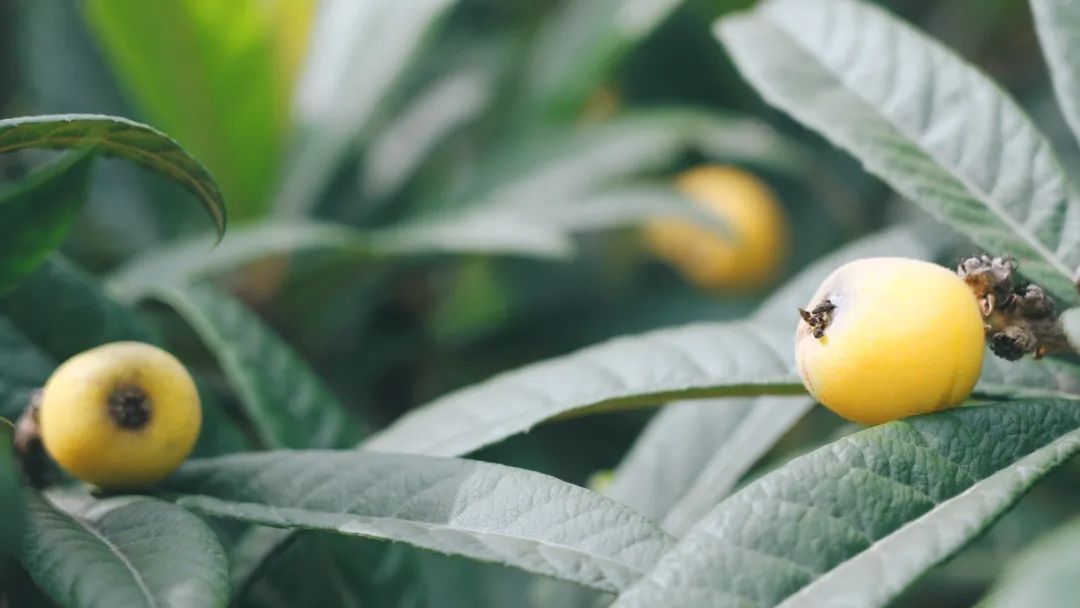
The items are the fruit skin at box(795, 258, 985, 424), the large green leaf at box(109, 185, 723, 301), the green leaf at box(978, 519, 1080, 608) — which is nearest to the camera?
the green leaf at box(978, 519, 1080, 608)

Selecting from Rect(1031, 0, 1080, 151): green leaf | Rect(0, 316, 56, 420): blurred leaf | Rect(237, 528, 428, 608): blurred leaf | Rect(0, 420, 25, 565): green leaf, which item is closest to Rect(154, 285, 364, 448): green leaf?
Rect(237, 528, 428, 608): blurred leaf

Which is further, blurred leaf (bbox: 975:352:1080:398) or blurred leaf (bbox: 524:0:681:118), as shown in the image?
blurred leaf (bbox: 524:0:681:118)

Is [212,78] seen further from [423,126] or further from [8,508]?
[8,508]

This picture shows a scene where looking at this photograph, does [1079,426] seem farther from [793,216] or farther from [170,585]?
[793,216]

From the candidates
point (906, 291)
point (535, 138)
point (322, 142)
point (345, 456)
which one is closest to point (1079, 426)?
point (906, 291)

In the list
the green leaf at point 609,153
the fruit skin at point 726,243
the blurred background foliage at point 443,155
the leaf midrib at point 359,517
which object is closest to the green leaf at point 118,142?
the leaf midrib at point 359,517

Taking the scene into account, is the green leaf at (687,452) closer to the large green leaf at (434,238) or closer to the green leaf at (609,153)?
the large green leaf at (434,238)

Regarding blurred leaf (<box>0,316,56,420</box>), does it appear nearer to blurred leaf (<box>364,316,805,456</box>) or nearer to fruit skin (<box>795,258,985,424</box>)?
blurred leaf (<box>364,316,805,456</box>)

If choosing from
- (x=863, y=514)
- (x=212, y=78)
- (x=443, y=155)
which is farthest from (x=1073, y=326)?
(x=443, y=155)
